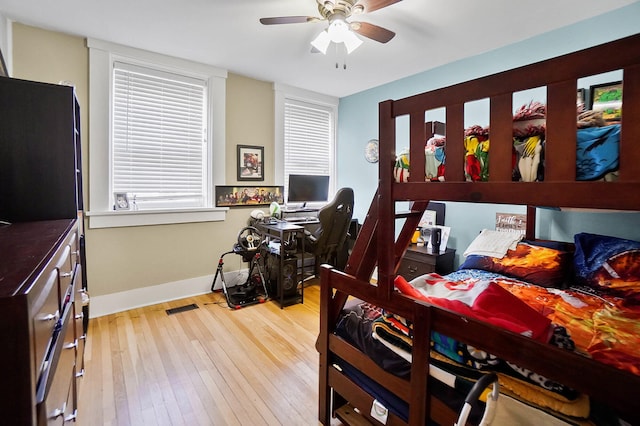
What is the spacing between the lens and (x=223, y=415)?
1624mm

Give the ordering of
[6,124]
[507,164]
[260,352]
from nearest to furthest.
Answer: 1. [507,164]
2. [6,124]
3. [260,352]

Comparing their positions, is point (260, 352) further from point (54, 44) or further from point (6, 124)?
point (54, 44)

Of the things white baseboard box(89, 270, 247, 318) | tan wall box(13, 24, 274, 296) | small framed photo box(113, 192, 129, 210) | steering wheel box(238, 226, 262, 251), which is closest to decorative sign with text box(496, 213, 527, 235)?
steering wheel box(238, 226, 262, 251)

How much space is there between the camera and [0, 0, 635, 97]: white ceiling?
2156 millimetres

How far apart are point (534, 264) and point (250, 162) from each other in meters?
2.95

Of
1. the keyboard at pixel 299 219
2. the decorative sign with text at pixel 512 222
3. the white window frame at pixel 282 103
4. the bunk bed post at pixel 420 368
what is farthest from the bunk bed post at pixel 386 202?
the white window frame at pixel 282 103

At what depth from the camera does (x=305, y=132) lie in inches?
168

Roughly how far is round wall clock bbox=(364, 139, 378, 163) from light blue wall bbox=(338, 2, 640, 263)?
0.07 metres

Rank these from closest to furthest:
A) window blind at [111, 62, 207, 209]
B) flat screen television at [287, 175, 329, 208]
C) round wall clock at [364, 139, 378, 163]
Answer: window blind at [111, 62, 207, 209] < flat screen television at [287, 175, 329, 208] < round wall clock at [364, 139, 378, 163]

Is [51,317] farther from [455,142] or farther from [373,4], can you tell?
[373,4]

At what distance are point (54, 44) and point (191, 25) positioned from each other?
3.90ft

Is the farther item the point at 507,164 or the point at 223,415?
the point at 223,415

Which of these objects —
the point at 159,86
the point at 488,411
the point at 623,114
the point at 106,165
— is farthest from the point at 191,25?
the point at 488,411

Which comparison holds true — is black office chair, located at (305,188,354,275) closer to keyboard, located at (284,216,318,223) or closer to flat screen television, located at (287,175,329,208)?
keyboard, located at (284,216,318,223)
